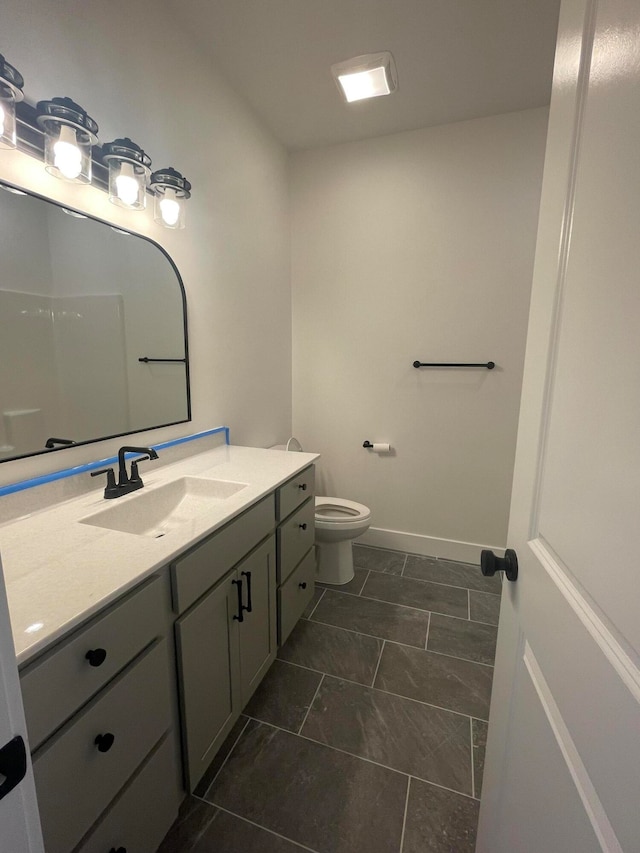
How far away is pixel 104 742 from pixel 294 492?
104 cm

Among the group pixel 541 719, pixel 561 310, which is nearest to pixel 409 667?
pixel 541 719

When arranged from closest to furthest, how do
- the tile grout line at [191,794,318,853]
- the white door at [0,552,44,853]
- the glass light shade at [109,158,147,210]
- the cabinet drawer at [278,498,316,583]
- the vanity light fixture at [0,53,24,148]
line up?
the white door at [0,552,44,853] → the vanity light fixture at [0,53,24,148] → the tile grout line at [191,794,318,853] → the glass light shade at [109,158,147,210] → the cabinet drawer at [278,498,316,583]

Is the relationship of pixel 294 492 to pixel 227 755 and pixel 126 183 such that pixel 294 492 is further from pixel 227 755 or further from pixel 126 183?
pixel 126 183

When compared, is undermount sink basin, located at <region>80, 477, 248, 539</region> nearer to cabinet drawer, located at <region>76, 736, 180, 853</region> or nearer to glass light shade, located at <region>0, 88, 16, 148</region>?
cabinet drawer, located at <region>76, 736, 180, 853</region>

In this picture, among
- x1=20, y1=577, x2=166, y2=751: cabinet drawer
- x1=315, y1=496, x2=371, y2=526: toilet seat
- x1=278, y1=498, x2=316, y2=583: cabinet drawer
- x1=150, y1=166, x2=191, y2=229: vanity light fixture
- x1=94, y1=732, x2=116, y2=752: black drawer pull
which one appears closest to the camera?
x1=20, y1=577, x2=166, y2=751: cabinet drawer

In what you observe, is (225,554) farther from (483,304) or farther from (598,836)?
(483,304)

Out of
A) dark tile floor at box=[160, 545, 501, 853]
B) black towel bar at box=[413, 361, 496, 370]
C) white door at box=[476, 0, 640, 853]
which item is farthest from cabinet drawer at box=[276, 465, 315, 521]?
black towel bar at box=[413, 361, 496, 370]

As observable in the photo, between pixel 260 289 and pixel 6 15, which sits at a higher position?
pixel 6 15

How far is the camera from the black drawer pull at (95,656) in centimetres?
75

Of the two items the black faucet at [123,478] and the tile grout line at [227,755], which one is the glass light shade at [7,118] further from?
the tile grout line at [227,755]

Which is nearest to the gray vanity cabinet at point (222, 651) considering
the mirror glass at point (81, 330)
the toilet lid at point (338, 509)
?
the mirror glass at point (81, 330)

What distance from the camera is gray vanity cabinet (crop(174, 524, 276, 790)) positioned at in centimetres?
108

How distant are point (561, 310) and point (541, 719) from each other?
2.19 ft

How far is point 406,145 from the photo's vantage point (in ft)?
7.81
